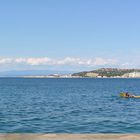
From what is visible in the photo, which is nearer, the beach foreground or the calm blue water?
the beach foreground

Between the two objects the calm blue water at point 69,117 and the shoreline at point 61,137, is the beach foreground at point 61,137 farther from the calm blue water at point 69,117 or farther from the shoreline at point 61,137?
the calm blue water at point 69,117

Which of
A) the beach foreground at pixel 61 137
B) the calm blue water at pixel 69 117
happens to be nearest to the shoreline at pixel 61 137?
the beach foreground at pixel 61 137

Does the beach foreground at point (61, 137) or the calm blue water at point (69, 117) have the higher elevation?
the beach foreground at point (61, 137)

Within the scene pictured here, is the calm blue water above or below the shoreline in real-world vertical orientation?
below

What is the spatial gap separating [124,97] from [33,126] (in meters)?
53.6

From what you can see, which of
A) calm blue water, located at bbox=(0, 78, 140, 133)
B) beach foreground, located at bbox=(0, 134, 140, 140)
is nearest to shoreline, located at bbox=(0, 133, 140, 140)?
beach foreground, located at bbox=(0, 134, 140, 140)

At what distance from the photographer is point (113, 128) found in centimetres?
2938

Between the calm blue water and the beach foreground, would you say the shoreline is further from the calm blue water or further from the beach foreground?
the calm blue water

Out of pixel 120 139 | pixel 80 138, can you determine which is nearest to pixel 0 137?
pixel 80 138

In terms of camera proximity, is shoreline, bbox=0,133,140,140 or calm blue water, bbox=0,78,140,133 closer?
A: shoreline, bbox=0,133,140,140

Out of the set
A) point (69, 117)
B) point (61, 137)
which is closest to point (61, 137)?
point (61, 137)

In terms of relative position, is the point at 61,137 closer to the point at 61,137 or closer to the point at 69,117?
the point at 61,137

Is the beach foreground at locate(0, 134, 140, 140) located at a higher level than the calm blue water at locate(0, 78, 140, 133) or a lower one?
higher

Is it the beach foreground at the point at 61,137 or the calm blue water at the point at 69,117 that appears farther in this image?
the calm blue water at the point at 69,117
